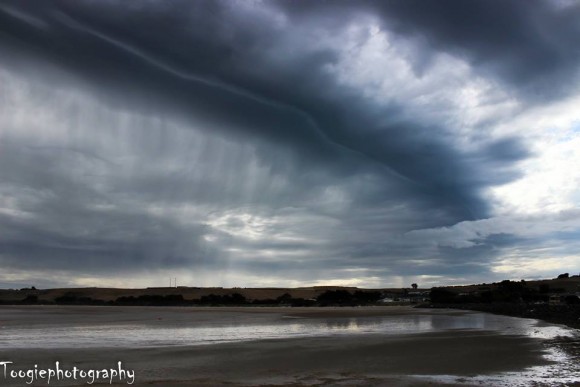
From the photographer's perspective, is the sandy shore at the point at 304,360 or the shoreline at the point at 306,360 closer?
the sandy shore at the point at 304,360

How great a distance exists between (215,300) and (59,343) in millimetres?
112137

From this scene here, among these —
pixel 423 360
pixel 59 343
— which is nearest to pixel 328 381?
pixel 423 360

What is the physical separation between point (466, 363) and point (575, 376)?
15.3ft

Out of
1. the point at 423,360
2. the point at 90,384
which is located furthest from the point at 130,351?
the point at 423,360

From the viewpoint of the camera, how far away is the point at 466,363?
804 inches

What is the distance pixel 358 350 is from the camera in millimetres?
24891

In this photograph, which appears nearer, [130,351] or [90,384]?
[90,384]

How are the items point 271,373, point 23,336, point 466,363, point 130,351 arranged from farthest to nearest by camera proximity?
point 23,336 < point 130,351 < point 466,363 < point 271,373

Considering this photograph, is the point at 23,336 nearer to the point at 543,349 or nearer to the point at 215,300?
Result: the point at 543,349

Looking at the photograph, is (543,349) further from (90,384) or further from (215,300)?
(215,300)

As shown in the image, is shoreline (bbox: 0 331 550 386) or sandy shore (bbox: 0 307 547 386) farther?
shoreline (bbox: 0 331 550 386)

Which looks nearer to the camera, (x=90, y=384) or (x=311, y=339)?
(x=90, y=384)

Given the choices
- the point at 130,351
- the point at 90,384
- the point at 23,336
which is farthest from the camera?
the point at 23,336

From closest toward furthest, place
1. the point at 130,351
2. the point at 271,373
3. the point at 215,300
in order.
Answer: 1. the point at 271,373
2. the point at 130,351
3. the point at 215,300
